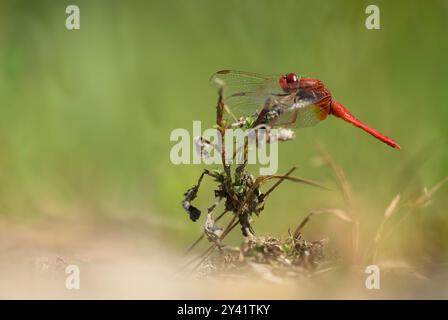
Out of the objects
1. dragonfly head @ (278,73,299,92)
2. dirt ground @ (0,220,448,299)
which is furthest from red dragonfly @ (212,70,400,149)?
dirt ground @ (0,220,448,299)

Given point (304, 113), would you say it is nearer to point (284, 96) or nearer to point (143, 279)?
point (284, 96)

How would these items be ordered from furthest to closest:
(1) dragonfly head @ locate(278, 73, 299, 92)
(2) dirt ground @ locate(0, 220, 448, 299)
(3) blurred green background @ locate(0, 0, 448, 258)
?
1. (3) blurred green background @ locate(0, 0, 448, 258)
2. (1) dragonfly head @ locate(278, 73, 299, 92)
3. (2) dirt ground @ locate(0, 220, 448, 299)

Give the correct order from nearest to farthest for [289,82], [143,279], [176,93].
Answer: [143,279]
[289,82]
[176,93]

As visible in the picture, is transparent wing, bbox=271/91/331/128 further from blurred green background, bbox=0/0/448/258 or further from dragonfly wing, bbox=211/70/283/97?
blurred green background, bbox=0/0/448/258

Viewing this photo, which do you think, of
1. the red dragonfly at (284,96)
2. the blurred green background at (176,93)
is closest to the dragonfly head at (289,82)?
the red dragonfly at (284,96)

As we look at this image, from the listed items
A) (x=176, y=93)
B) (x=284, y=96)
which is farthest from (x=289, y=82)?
(x=176, y=93)

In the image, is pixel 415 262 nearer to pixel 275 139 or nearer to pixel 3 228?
pixel 275 139

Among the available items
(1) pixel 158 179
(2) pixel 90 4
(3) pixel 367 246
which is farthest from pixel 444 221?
(2) pixel 90 4

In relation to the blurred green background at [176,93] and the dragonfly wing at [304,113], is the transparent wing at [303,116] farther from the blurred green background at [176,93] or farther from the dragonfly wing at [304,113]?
the blurred green background at [176,93]
